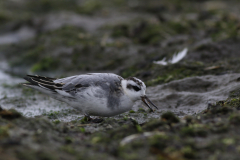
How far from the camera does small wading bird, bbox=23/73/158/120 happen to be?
647cm

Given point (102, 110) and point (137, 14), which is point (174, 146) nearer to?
point (102, 110)

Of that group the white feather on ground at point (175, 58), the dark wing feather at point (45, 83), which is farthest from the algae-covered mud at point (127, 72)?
the dark wing feather at point (45, 83)

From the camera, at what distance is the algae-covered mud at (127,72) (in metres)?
4.45

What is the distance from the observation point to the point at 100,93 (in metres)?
6.49

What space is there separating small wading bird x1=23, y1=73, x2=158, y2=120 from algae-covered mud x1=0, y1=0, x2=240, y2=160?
1.01ft

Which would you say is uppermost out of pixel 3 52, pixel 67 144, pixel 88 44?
pixel 67 144

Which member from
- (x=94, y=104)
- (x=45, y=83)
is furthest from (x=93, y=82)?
(x=45, y=83)

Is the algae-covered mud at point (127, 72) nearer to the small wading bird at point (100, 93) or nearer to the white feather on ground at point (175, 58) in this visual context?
the white feather on ground at point (175, 58)

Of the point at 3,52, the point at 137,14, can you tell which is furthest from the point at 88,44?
the point at 137,14

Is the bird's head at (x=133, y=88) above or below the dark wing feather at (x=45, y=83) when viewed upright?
above

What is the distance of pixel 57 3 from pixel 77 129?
17297 millimetres

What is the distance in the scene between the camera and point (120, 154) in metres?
4.28

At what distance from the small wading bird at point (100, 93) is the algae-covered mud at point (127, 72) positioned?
31 cm

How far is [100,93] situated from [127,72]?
A: 4.50 metres
